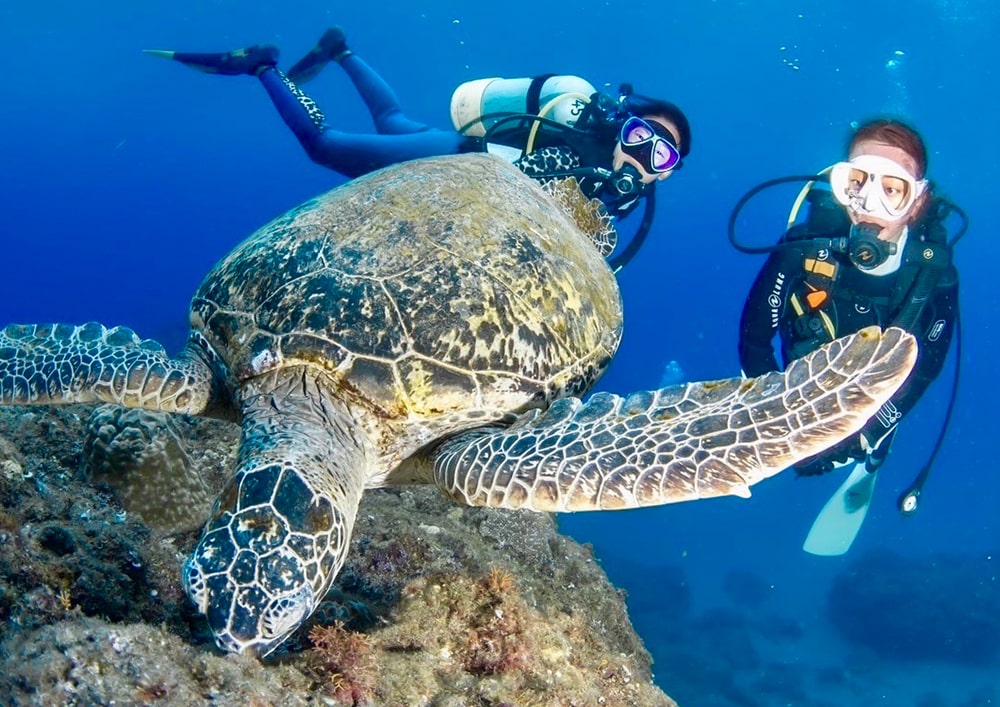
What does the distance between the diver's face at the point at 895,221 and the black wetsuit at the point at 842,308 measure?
0.15 m

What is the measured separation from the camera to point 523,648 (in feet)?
8.82

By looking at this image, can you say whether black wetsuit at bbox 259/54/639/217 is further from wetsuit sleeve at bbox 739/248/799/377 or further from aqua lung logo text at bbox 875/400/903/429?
aqua lung logo text at bbox 875/400/903/429

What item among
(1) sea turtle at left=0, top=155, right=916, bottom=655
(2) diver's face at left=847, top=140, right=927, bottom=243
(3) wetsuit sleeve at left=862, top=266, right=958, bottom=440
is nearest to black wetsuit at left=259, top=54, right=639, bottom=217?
(2) diver's face at left=847, top=140, right=927, bottom=243

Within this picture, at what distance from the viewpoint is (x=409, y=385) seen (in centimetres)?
336

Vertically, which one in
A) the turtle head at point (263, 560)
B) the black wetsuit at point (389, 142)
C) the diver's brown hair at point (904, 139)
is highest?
the black wetsuit at point (389, 142)

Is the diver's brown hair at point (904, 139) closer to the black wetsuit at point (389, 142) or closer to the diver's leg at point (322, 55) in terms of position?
the black wetsuit at point (389, 142)

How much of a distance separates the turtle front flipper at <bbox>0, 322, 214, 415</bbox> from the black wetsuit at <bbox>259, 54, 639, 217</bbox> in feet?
13.4

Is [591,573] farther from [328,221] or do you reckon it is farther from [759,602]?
[759,602]

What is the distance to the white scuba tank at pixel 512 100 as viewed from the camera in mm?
7387

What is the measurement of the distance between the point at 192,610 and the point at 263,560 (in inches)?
24.4

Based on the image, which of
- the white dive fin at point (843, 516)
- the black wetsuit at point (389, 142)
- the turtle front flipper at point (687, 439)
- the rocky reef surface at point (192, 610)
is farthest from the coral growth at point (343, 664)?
the white dive fin at point (843, 516)

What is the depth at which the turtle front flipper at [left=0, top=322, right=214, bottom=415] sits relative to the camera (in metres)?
3.61

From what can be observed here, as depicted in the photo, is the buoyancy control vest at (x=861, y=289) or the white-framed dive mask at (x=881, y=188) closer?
the white-framed dive mask at (x=881, y=188)

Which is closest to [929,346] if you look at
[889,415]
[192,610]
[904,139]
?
[889,415]
